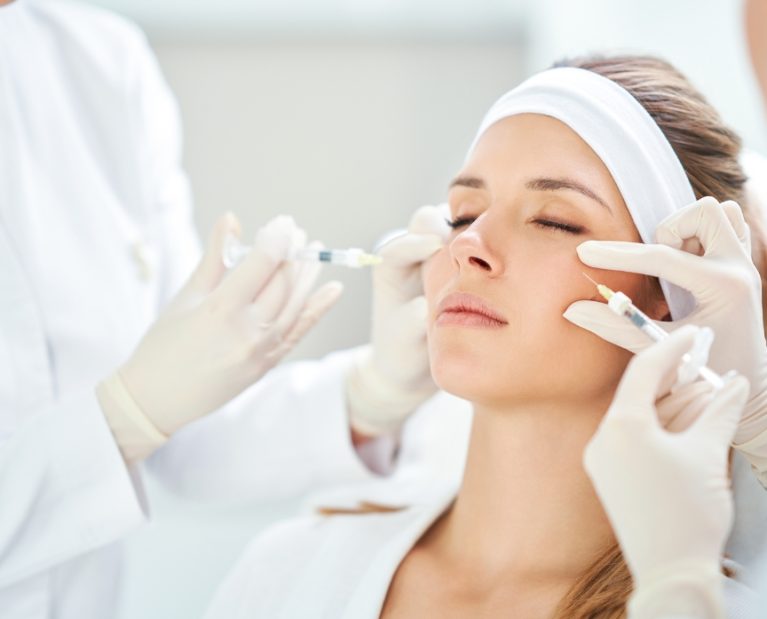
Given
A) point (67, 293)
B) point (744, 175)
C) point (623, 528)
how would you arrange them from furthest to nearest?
point (67, 293), point (744, 175), point (623, 528)

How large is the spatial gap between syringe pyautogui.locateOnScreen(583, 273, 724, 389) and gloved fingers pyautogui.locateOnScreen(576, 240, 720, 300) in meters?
0.05

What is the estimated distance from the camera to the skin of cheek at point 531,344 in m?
1.30

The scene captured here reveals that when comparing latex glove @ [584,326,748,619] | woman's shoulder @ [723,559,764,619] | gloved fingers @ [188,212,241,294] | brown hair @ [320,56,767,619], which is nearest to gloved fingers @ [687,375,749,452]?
latex glove @ [584,326,748,619]

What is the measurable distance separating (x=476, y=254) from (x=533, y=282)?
0.09 metres

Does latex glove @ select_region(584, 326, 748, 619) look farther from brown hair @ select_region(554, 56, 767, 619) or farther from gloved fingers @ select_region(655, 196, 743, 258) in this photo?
brown hair @ select_region(554, 56, 767, 619)

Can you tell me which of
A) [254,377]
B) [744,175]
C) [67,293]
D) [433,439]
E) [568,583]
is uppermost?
[744,175]

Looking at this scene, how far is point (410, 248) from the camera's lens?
5.32ft

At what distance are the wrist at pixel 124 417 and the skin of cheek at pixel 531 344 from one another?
0.50m

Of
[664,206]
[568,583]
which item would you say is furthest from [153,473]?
[664,206]

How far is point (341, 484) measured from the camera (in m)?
1.89

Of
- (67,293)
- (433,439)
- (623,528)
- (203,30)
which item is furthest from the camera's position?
(203,30)

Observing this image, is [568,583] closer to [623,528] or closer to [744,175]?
[623,528]

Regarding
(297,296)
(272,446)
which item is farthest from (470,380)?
(272,446)

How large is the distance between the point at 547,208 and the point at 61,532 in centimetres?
91
